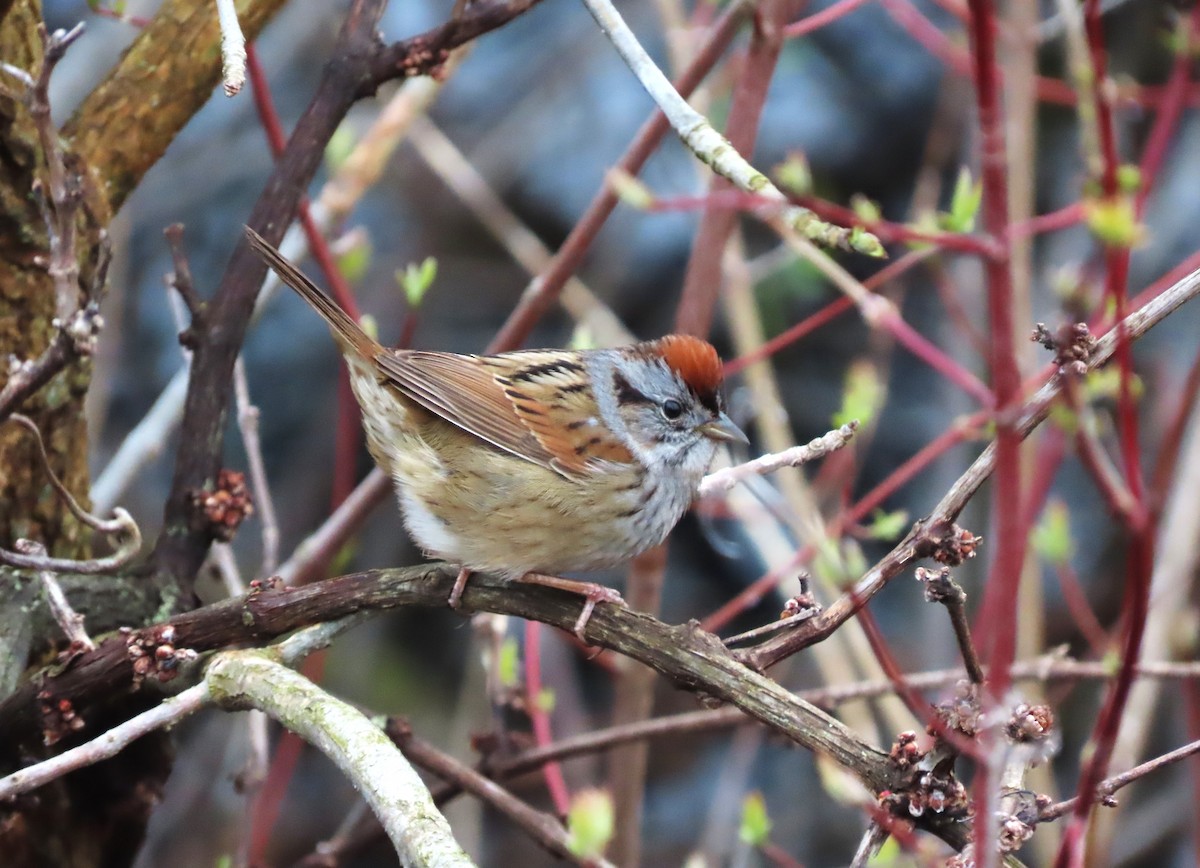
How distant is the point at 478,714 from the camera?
182 inches

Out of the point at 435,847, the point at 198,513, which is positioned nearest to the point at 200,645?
the point at 198,513

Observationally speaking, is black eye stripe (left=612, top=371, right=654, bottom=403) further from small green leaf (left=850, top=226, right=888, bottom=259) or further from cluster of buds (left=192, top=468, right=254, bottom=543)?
small green leaf (left=850, top=226, right=888, bottom=259)

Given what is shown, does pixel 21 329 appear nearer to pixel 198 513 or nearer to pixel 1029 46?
pixel 198 513

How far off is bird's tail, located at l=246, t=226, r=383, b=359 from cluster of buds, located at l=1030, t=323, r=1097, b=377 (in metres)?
1.48

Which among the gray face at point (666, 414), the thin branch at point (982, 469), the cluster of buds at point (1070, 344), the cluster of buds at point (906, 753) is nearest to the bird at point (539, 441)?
the gray face at point (666, 414)

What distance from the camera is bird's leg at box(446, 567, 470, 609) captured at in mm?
2230

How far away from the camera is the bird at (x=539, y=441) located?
8.87ft

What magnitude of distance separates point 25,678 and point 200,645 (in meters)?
0.38

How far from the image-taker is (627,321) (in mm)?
5211

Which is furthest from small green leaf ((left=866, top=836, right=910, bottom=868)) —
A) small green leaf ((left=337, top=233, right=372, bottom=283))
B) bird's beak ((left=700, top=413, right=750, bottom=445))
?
small green leaf ((left=337, top=233, right=372, bottom=283))

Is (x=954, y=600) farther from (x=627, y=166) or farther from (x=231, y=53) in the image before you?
(x=627, y=166)

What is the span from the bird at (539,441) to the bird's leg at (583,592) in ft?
0.04

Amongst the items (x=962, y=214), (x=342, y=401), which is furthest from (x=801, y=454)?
(x=342, y=401)

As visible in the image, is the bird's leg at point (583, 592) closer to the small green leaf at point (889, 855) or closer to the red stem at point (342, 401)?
the small green leaf at point (889, 855)
